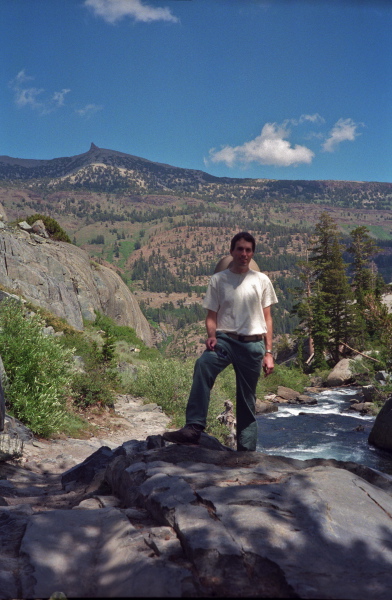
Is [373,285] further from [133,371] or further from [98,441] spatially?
[98,441]

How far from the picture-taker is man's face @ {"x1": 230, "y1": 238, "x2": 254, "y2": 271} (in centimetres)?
497

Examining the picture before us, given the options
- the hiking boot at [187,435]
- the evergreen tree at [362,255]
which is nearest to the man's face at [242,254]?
the hiking boot at [187,435]

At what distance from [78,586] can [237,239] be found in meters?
3.64

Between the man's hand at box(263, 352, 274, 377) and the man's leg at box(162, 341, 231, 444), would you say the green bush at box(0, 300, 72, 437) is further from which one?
the man's hand at box(263, 352, 274, 377)

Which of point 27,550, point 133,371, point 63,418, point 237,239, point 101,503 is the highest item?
point 237,239

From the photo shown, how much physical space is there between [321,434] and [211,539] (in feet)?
61.3

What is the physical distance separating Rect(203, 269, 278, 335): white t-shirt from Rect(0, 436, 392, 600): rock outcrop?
1.59 meters

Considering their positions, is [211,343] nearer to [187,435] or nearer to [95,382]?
[187,435]

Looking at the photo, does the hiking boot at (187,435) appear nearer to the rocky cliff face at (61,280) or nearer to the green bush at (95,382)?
the green bush at (95,382)

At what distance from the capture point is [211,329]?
5.03 metres

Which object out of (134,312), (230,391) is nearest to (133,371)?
(230,391)

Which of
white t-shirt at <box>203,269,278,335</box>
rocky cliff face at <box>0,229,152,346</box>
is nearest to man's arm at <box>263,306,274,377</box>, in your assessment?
white t-shirt at <box>203,269,278,335</box>

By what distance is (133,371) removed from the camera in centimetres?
1909

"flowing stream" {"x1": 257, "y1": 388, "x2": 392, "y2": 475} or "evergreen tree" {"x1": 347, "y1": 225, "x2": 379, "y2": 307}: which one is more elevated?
"evergreen tree" {"x1": 347, "y1": 225, "x2": 379, "y2": 307}
